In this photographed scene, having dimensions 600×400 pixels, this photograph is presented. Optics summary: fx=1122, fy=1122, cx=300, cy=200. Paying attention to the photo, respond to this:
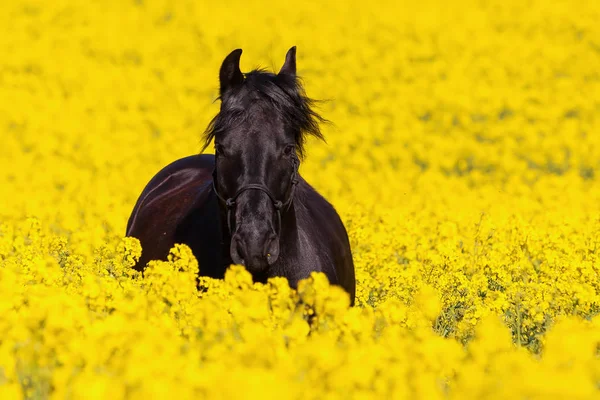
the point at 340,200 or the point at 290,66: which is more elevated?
the point at 340,200

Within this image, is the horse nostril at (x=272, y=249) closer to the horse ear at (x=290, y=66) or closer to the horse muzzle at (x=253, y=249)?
the horse muzzle at (x=253, y=249)

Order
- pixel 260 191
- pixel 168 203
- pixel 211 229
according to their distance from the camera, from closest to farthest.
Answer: pixel 260 191, pixel 211 229, pixel 168 203

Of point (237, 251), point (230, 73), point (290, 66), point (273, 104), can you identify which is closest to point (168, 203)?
point (290, 66)

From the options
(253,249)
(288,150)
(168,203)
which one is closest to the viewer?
(253,249)

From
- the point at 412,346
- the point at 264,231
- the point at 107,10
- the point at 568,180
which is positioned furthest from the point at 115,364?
the point at 107,10

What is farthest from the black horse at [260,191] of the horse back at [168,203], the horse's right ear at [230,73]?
the horse back at [168,203]

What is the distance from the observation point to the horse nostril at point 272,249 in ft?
17.4

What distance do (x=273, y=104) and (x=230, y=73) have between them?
0.34 metres

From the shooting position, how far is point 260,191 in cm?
545

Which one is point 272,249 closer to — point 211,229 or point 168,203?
point 211,229

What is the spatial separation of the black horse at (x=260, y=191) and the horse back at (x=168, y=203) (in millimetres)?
243

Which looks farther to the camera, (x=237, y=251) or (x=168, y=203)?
(x=168, y=203)

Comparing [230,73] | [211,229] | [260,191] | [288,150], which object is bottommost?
[260,191]

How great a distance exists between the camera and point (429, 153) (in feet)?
58.1
